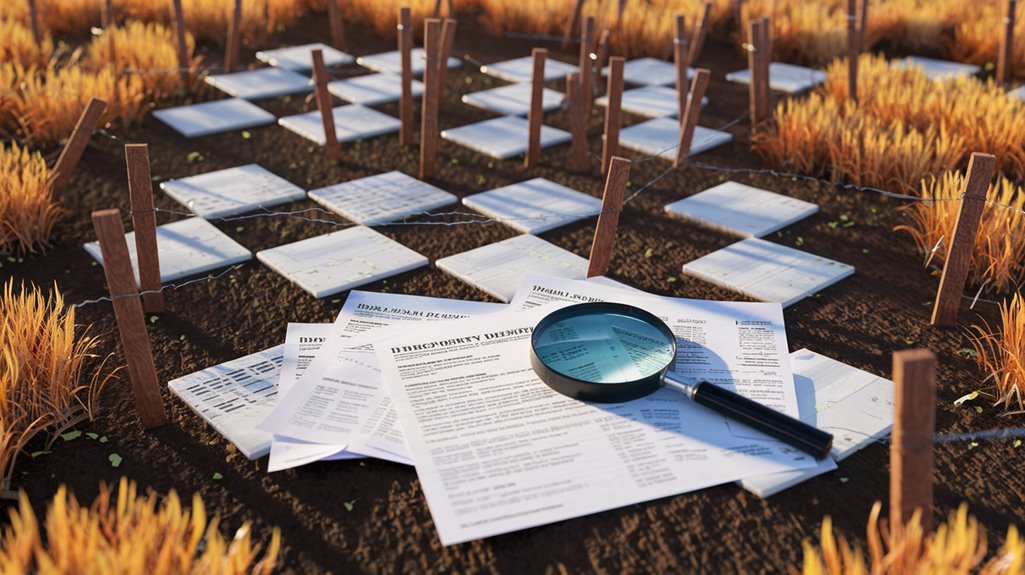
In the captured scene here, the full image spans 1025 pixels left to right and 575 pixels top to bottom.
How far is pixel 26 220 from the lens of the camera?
2.93m

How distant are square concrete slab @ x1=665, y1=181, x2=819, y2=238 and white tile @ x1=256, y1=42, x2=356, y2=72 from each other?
282 cm

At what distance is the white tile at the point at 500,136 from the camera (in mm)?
3977

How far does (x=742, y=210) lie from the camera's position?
3.36 meters

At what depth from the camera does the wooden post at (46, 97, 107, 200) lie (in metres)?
2.93

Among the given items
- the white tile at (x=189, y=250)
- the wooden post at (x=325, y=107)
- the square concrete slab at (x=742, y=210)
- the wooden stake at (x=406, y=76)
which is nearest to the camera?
the white tile at (x=189, y=250)

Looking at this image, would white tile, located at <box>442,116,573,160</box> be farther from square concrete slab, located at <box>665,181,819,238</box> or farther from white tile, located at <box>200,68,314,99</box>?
white tile, located at <box>200,68,314,99</box>

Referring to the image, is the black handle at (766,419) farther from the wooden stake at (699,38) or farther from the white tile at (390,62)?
the wooden stake at (699,38)

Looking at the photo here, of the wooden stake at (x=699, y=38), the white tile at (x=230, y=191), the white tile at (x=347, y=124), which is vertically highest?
the wooden stake at (x=699, y=38)

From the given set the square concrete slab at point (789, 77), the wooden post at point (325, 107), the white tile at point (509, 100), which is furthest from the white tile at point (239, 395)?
the square concrete slab at point (789, 77)

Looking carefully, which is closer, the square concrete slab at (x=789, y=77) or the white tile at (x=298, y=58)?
the square concrete slab at (x=789, y=77)

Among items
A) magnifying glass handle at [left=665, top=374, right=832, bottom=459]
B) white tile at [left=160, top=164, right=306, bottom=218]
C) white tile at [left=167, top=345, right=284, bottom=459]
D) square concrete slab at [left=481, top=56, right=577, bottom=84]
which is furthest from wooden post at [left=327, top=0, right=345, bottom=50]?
magnifying glass handle at [left=665, top=374, right=832, bottom=459]

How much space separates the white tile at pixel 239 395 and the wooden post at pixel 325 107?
5.42 ft

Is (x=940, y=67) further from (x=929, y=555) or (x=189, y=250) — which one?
(x=929, y=555)

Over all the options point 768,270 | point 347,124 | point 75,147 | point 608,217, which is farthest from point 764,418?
point 347,124
